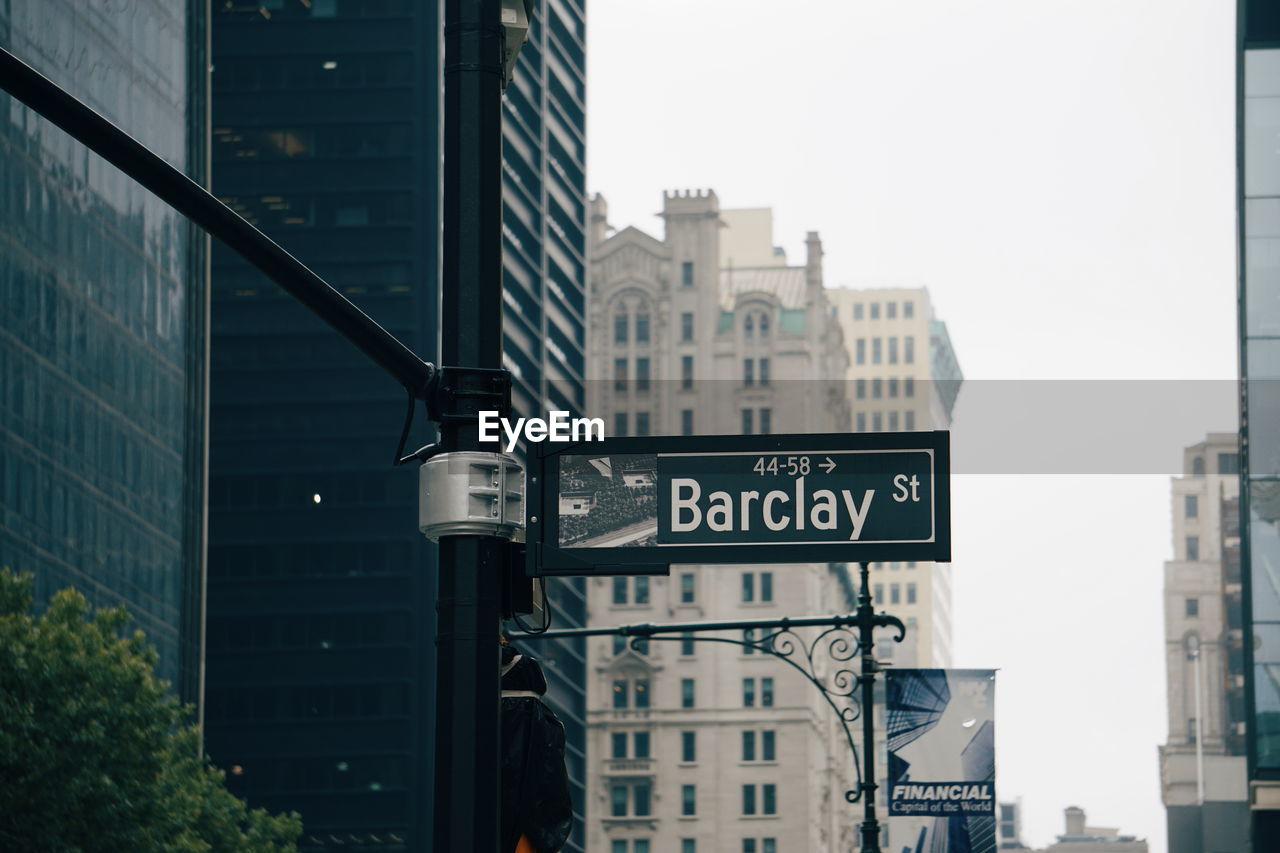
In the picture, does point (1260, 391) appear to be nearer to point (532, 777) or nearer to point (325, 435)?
point (532, 777)

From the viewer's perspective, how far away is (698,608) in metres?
151

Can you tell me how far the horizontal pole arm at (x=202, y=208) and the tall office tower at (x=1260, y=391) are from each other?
44.1 metres

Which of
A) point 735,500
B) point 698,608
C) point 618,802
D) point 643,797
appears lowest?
point 618,802

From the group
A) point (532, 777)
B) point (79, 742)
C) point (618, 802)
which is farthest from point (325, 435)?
point (532, 777)

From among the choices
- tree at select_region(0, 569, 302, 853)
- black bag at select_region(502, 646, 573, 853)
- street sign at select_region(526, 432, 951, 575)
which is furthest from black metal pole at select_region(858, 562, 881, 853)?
tree at select_region(0, 569, 302, 853)

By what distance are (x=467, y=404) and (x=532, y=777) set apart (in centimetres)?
138

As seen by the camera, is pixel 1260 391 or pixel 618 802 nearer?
pixel 1260 391

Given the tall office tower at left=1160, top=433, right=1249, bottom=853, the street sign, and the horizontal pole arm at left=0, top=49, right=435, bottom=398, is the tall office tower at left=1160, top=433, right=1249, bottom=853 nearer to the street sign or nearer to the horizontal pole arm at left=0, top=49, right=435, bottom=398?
the street sign

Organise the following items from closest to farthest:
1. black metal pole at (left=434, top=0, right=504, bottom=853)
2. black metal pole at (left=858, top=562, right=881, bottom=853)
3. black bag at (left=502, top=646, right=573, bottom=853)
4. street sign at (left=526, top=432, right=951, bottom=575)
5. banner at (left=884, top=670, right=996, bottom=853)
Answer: black metal pole at (left=434, top=0, right=504, bottom=853), street sign at (left=526, top=432, right=951, bottom=575), black bag at (left=502, top=646, right=573, bottom=853), banner at (left=884, top=670, right=996, bottom=853), black metal pole at (left=858, top=562, right=881, bottom=853)

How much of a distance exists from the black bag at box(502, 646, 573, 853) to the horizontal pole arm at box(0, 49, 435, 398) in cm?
126

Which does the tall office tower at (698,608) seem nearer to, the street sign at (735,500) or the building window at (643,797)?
the building window at (643,797)

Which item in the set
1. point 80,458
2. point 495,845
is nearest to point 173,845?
point 80,458

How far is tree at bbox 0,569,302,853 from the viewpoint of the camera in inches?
1522

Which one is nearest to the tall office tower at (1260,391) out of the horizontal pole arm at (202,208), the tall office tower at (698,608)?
the horizontal pole arm at (202,208)
